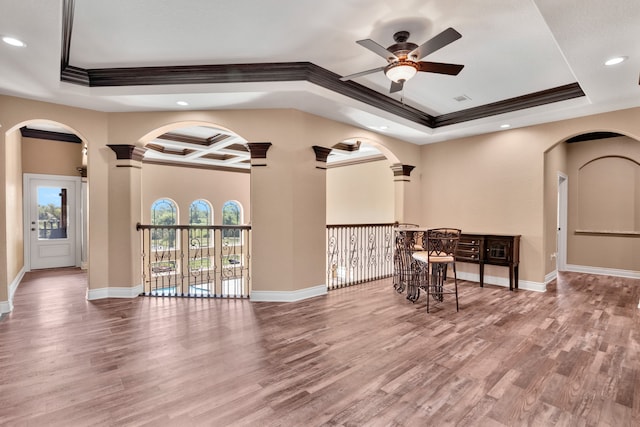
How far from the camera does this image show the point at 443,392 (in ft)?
7.56

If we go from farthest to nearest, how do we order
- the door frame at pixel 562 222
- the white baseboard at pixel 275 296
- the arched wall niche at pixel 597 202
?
the door frame at pixel 562 222, the arched wall niche at pixel 597 202, the white baseboard at pixel 275 296

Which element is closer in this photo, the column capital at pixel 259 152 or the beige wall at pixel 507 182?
the column capital at pixel 259 152

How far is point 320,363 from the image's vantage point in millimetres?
2730

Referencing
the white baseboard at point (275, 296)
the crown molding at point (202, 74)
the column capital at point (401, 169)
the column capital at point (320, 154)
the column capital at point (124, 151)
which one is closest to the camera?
the crown molding at point (202, 74)

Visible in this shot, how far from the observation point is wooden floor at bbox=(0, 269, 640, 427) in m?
2.08

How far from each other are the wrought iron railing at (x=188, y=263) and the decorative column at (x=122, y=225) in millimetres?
233

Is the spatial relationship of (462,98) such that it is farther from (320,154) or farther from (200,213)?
(200,213)

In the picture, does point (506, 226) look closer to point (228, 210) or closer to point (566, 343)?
point (566, 343)

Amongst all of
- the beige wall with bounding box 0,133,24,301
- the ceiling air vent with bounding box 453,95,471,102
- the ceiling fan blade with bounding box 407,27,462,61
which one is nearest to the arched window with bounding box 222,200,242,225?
the beige wall with bounding box 0,133,24,301

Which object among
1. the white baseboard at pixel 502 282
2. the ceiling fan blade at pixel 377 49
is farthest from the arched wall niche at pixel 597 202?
the ceiling fan blade at pixel 377 49

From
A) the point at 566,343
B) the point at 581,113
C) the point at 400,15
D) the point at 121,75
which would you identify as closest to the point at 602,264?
the point at 581,113

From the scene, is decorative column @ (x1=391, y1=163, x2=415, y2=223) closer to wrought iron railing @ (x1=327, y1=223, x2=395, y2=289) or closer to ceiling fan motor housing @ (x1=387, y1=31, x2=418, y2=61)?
wrought iron railing @ (x1=327, y1=223, x2=395, y2=289)

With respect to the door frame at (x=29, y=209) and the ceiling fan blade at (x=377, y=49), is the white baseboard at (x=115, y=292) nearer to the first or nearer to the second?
the door frame at (x=29, y=209)

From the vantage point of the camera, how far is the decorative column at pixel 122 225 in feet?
15.6
